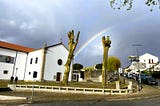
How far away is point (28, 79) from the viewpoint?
2025 inches

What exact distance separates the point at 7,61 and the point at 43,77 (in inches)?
383

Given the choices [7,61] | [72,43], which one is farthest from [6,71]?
[72,43]

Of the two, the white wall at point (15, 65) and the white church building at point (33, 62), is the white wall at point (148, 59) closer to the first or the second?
the white church building at point (33, 62)

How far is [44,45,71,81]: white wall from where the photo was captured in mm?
49375

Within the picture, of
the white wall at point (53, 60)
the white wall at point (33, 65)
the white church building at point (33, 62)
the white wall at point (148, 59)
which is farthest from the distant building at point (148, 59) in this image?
the white wall at point (33, 65)

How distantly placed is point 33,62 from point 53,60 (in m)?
5.02

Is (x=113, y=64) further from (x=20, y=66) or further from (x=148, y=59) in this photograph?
(x=20, y=66)

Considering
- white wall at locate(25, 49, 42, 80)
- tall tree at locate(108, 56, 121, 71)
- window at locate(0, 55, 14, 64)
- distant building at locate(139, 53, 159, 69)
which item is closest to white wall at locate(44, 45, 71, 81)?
white wall at locate(25, 49, 42, 80)

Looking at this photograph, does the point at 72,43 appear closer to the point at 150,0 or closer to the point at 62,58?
the point at 62,58

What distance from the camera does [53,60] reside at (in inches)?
1997

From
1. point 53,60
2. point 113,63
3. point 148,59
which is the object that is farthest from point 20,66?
point 148,59

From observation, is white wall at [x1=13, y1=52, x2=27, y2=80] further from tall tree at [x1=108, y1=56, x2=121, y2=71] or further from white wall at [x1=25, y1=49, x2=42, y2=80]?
tall tree at [x1=108, y1=56, x2=121, y2=71]

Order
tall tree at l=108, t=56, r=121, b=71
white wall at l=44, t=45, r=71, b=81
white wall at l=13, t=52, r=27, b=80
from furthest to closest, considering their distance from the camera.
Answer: tall tree at l=108, t=56, r=121, b=71 < white wall at l=13, t=52, r=27, b=80 < white wall at l=44, t=45, r=71, b=81

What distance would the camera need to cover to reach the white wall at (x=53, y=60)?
162 feet
